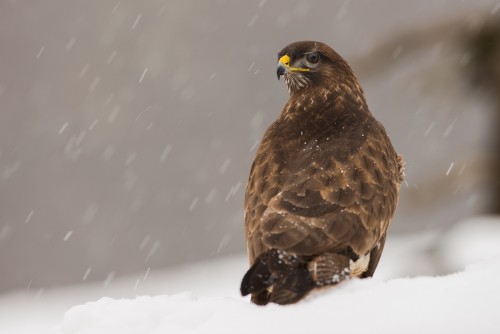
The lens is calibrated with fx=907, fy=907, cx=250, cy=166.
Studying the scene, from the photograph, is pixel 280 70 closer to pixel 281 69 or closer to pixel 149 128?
pixel 281 69

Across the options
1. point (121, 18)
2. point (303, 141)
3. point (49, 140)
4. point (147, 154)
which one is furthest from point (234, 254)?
point (303, 141)

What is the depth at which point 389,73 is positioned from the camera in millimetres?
8422

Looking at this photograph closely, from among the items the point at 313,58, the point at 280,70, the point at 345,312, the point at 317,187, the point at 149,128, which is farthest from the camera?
the point at 149,128

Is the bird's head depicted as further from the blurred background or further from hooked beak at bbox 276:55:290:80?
the blurred background

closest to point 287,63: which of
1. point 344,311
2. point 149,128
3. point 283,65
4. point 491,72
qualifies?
point 283,65

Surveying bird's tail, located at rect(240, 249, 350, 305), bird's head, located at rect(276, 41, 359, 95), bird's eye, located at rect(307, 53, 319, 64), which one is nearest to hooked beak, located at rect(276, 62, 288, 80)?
bird's head, located at rect(276, 41, 359, 95)

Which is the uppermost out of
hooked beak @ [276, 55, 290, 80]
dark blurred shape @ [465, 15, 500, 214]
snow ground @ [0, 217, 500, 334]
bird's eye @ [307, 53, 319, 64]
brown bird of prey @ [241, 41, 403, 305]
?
snow ground @ [0, 217, 500, 334]

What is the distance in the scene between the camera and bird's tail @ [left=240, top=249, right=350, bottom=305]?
4.34 m

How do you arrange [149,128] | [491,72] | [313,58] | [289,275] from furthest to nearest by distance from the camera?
[149,128] → [491,72] → [313,58] → [289,275]

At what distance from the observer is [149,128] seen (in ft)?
67.9

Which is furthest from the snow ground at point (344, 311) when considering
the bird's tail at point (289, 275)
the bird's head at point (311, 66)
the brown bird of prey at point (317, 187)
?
the bird's head at point (311, 66)

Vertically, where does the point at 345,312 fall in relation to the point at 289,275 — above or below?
above

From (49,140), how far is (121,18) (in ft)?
12.9

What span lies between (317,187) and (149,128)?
1576cm
